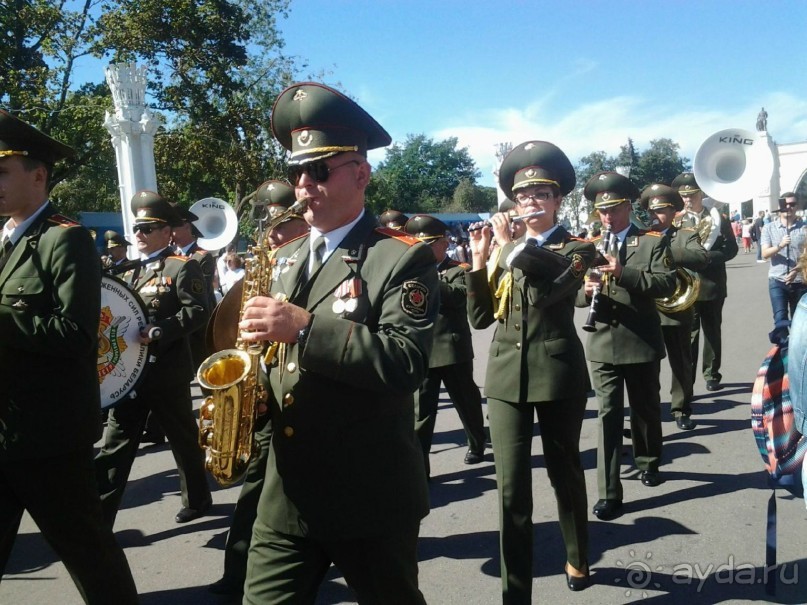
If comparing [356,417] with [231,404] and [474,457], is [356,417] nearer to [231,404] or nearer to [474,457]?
[231,404]

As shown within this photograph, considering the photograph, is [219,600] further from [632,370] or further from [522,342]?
[632,370]

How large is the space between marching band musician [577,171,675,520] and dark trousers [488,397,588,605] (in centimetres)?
110

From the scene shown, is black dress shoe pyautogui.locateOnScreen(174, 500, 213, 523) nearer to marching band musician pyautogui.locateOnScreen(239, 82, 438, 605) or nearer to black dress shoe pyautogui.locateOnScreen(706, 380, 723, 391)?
marching band musician pyautogui.locateOnScreen(239, 82, 438, 605)

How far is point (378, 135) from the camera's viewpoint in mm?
2525

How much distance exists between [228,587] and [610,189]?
3491mm

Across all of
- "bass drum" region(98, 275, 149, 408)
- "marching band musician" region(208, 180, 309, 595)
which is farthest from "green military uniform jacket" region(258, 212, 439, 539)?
"bass drum" region(98, 275, 149, 408)

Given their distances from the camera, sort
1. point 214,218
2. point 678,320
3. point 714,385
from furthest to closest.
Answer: point 214,218 → point 714,385 → point 678,320

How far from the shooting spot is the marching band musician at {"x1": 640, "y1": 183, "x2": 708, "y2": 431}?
6711mm

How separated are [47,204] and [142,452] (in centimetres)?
448

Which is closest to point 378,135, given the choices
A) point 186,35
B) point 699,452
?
point 699,452

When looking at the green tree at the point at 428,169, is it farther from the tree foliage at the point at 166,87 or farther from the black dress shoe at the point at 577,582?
the black dress shoe at the point at 577,582

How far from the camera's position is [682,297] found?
265 inches

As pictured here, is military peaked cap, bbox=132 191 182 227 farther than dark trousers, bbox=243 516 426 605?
Yes

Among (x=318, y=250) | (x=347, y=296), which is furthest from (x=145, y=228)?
(x=347, y=296)
